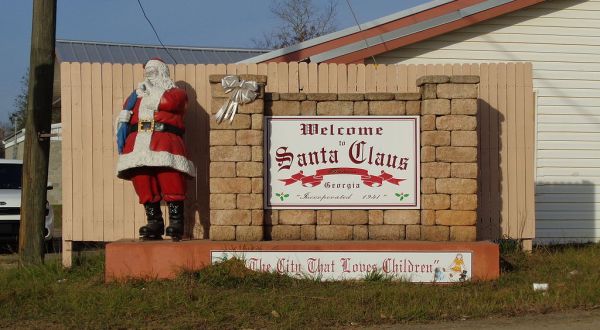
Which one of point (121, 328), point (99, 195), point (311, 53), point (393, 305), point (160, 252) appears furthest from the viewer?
point (311, 53)

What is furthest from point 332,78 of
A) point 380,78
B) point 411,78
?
point 411,78

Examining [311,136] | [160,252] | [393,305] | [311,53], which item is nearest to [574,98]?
[311,53]

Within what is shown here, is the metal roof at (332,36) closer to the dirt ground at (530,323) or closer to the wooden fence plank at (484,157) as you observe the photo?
the wooden fence plank at (484,157)

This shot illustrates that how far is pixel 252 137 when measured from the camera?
9.49 m

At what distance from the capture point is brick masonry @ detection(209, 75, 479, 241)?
9.44 metres

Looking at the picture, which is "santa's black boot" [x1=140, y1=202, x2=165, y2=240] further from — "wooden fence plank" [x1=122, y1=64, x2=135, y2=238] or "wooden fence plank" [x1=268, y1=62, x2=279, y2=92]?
"wooden fence plank" [x1=268, y1=62, x2=279, y2=92]

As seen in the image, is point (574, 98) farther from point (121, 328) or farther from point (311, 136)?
point (121, 328)

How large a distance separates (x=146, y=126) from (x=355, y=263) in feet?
9.07

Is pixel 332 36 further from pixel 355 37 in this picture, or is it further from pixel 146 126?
pixel 146 126

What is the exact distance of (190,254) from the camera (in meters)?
9.16

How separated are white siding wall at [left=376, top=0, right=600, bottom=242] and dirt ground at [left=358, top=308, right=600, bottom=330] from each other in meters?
5.12

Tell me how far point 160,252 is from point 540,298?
13.1 ft

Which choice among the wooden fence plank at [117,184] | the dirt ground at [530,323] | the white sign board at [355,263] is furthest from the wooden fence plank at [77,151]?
the dirt ground at [530,323]

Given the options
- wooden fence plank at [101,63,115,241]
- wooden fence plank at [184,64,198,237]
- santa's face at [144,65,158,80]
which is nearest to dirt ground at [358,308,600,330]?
wooden fence plank at [184,64,198,237]
